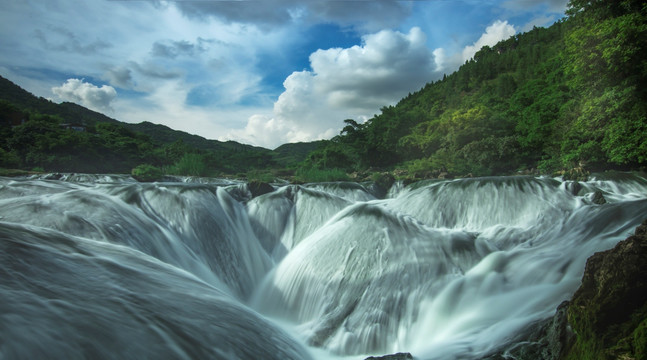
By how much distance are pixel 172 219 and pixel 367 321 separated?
482cm

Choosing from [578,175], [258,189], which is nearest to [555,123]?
[578,175]

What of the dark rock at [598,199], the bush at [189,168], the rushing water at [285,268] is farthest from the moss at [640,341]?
the bush at [189,168]

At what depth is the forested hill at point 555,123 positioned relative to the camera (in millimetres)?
11953

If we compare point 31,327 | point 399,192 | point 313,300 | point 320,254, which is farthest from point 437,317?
point 399,192

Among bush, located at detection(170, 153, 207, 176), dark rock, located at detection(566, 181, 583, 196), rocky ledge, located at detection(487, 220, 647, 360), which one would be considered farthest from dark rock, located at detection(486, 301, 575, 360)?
bush, located at detection(170, 153, 207, 176)

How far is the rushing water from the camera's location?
7.63 ft

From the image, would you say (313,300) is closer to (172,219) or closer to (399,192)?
(172,219)

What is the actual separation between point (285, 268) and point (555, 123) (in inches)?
867

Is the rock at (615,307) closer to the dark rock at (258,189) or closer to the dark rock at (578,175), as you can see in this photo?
the dark rock at (258,189)

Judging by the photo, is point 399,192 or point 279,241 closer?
point 279,241

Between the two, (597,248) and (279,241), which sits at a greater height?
(597,248)

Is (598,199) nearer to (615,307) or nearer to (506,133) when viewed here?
(615,307)

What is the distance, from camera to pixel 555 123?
21.3 meters

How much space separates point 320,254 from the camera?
6535mm
